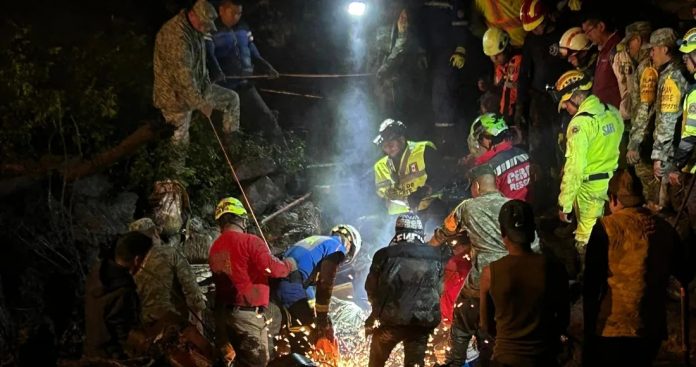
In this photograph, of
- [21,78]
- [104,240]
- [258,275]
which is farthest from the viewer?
[21,78]

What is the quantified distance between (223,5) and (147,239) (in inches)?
305

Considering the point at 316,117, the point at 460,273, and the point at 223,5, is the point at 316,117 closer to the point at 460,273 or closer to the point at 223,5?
the point at 223,5

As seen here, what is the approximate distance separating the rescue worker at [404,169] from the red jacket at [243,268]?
12.4 feet

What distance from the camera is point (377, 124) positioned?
15258 millimetres

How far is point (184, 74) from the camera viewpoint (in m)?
11.6

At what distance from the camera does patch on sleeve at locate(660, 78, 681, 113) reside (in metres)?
7.82

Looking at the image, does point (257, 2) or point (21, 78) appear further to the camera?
point (257, 2)

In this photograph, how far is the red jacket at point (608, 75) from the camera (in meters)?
9.40

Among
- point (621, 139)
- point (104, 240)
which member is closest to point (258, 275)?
point (104, 240)

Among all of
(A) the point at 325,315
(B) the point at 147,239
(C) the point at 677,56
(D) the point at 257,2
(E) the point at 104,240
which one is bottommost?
(A) the point at 325,315

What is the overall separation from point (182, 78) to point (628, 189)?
8.77m

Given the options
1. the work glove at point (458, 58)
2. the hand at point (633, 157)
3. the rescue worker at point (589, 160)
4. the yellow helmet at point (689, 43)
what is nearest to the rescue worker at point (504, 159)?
the rescue worker at point (589, 160)

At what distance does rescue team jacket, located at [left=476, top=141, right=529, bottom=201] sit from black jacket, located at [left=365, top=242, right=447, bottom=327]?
253cm

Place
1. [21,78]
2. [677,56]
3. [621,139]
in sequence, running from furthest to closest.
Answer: [21,78]
[621,139]
[677,56]
